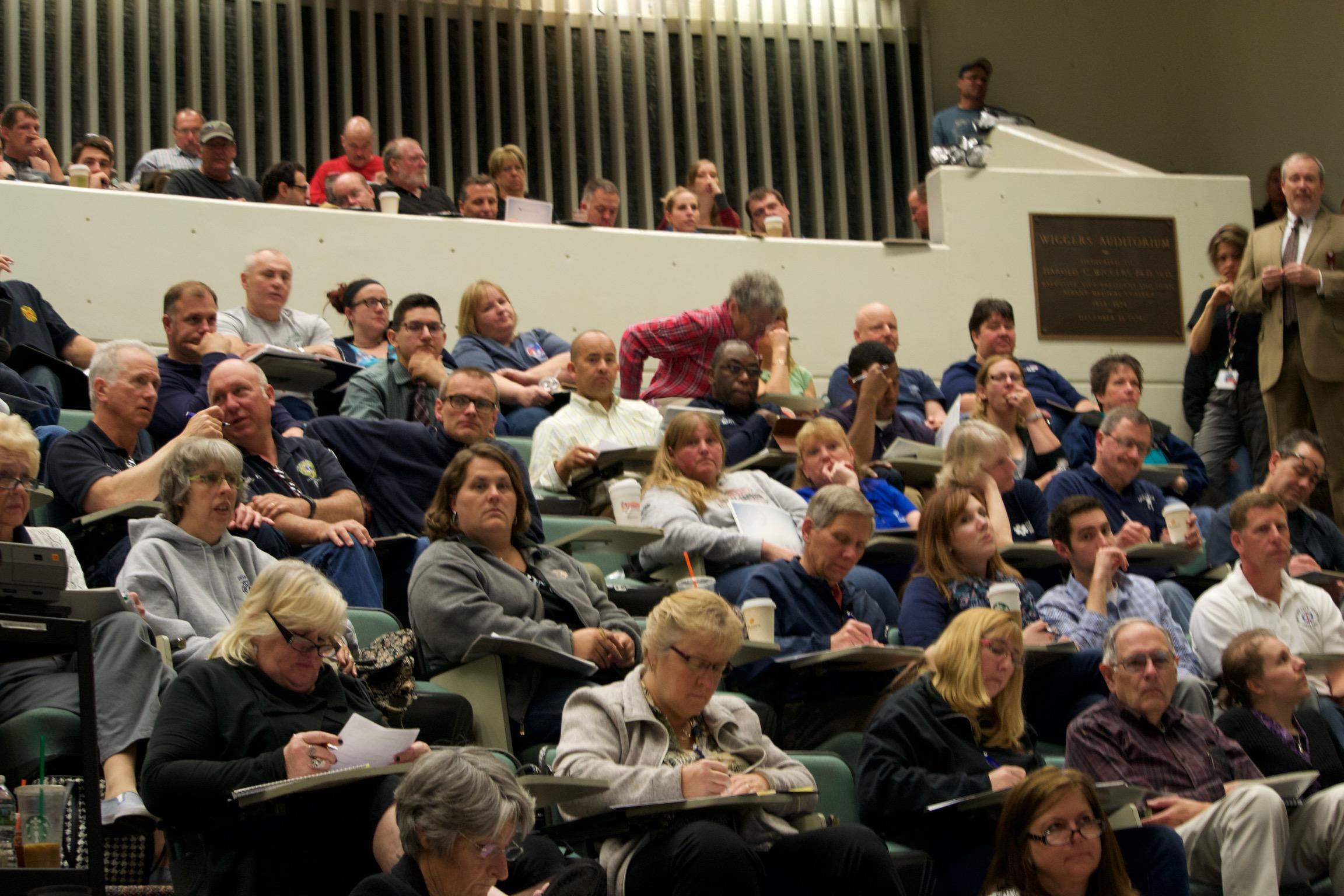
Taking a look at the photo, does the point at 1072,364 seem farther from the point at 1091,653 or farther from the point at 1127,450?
the point at 1091,653

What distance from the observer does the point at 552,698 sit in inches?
140

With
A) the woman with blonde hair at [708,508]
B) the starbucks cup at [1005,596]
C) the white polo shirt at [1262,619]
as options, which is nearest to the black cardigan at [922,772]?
the starbucks cup at [1005,596]

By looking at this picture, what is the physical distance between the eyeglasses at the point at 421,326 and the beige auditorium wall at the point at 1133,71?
4509 mm

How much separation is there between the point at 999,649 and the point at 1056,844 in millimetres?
532

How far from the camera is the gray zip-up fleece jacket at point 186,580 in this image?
3.41 meters

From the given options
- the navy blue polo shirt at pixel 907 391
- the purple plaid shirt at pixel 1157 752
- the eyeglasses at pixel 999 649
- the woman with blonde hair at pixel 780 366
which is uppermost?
the woman with blonde hair at pixel 780 366

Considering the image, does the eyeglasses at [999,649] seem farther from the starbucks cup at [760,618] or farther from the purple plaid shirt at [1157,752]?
the starbucks cup at [760,618]

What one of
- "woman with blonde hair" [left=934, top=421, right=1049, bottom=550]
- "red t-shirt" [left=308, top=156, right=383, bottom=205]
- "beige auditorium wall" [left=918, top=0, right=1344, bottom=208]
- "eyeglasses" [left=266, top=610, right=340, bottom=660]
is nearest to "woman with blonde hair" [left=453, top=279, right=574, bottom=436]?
"woman with blonde hair" [left=934, top=421, right=1049, bottom=550]

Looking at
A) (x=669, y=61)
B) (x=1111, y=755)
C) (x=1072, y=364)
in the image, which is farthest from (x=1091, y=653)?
(x=669, y=61)

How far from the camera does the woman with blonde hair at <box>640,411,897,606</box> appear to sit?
457 centimetres

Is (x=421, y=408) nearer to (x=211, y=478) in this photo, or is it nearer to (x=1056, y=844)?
(x=211, y=478)

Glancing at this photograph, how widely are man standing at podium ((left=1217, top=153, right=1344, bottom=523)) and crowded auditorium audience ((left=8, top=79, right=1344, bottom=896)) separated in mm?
16

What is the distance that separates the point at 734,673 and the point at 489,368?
2.54m

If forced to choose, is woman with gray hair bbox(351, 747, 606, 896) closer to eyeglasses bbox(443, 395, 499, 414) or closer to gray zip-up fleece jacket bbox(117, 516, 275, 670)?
gray zip-up fleece jacket bbox(117, 516, 275, 670)
